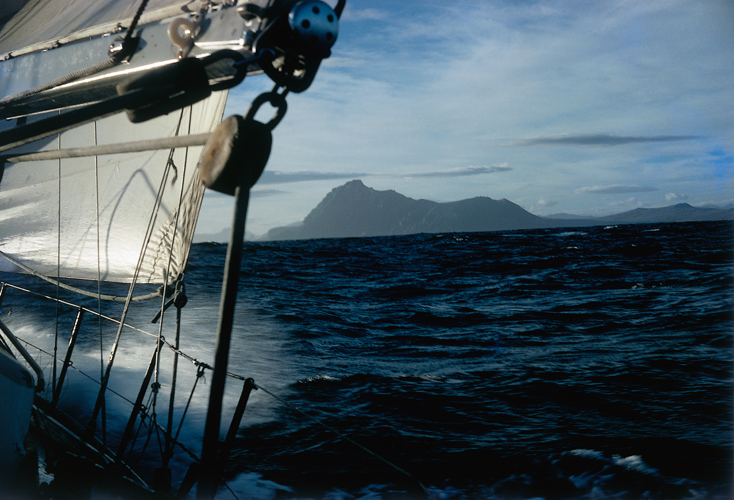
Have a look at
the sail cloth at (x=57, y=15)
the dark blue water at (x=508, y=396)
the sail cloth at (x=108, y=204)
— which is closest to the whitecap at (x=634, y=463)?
the dark blue water at (x=508, y=396)

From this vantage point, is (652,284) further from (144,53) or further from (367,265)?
(144,53)

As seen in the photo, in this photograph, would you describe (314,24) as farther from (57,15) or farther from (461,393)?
(461,393)

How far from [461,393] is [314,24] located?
272 inches

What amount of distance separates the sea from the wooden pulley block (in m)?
1.67

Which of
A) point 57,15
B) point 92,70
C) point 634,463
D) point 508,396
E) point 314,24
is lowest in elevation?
point 634,463

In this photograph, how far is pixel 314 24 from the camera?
4.93 feet

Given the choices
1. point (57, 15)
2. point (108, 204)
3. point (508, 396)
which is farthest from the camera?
point (508, 396)

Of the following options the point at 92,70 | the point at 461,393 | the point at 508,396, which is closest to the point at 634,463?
the point at 508,396

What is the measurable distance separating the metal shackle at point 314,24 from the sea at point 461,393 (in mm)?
1871

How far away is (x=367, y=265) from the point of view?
96.1ft

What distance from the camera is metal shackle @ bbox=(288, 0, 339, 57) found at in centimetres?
150

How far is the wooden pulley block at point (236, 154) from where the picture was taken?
4.38 ft

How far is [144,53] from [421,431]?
17.8ft

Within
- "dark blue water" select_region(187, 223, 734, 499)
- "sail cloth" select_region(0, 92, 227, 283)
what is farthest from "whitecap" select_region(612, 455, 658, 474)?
"sail cloth" select_region(0, 92, 227, 283)
